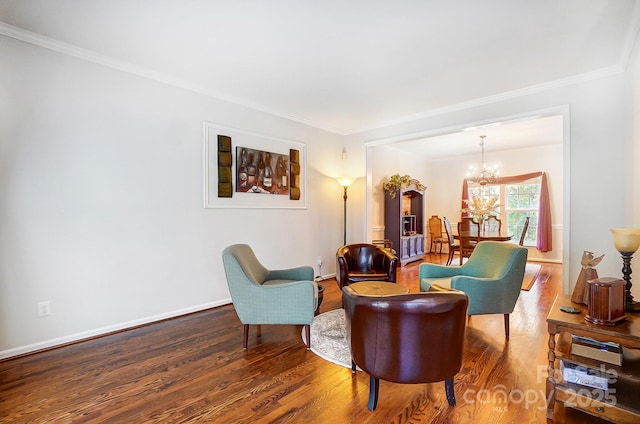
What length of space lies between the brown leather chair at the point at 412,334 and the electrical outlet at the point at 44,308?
107 inches

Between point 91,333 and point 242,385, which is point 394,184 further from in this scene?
point 91,333

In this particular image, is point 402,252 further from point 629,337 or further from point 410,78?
point 629,337

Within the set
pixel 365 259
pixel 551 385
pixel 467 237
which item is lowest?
pixel 551 385

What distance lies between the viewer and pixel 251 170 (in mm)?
4062

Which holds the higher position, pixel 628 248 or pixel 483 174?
pixel 483 174

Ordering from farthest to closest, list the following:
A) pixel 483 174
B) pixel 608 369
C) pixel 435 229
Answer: pixel 435 229 → pixel 483 174 → pixel 608 369

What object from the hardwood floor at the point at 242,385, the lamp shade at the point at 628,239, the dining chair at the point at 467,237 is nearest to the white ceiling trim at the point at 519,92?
the lamp shade at the point at 628,239

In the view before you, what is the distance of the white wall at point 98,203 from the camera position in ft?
8.21

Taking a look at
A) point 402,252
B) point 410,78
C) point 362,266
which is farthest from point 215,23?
point 402,252

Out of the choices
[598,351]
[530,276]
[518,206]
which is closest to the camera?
[598,351]

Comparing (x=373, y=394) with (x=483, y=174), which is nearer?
(x=373, y=394)

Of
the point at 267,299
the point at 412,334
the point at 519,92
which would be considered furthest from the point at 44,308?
the point at 519,92

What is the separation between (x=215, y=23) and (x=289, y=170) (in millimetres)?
2345

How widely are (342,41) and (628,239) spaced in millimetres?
2461
